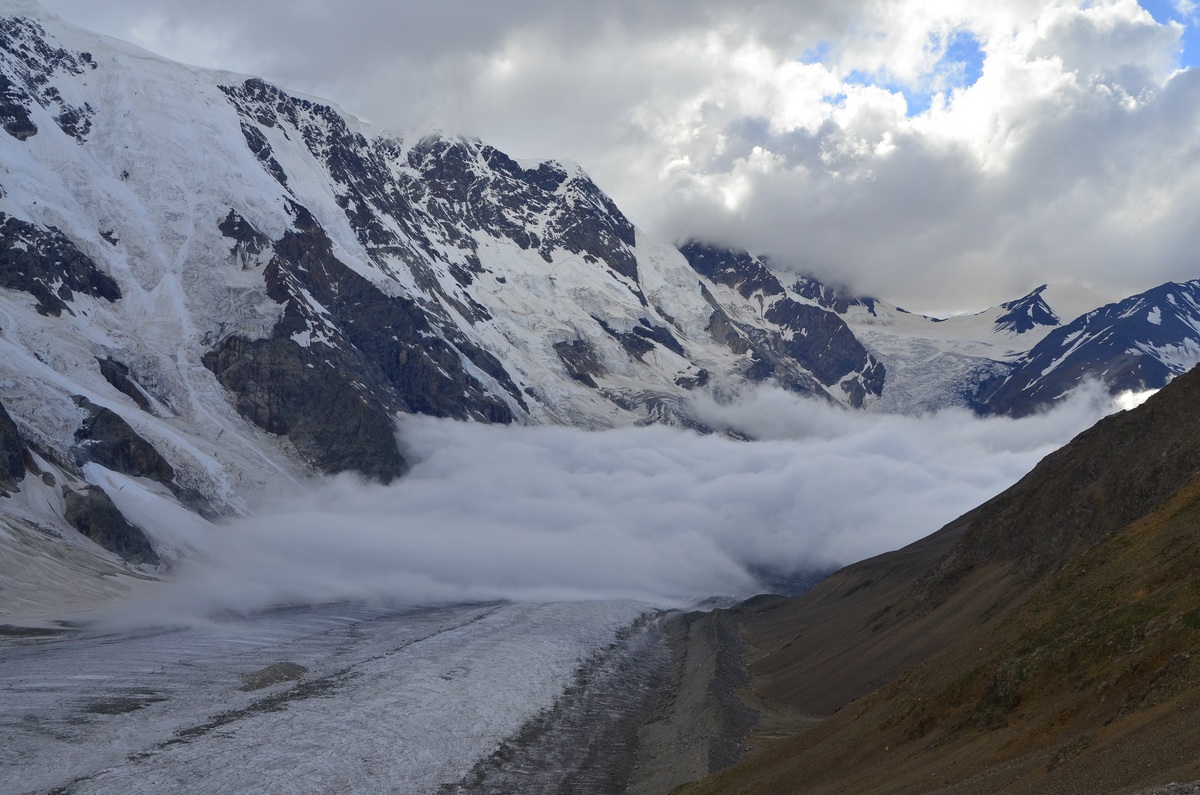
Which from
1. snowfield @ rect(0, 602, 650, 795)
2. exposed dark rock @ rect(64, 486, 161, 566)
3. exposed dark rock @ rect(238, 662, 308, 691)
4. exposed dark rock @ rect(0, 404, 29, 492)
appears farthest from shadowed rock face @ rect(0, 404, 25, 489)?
exposed dark rock @ rect(238, 662, 308, 691)

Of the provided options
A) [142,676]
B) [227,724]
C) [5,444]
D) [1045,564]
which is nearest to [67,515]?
[5,444]

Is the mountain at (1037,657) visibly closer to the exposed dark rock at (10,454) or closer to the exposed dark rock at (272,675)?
the exposed dark rock at (272,675)

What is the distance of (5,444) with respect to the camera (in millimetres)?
161875

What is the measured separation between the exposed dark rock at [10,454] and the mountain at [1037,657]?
116 metres

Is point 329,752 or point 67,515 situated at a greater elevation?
point 67,515

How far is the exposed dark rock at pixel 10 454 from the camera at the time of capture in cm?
16062

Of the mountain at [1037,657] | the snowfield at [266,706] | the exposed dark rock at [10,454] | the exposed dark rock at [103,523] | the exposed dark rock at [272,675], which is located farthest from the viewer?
the exposed dark rock at [103,523]

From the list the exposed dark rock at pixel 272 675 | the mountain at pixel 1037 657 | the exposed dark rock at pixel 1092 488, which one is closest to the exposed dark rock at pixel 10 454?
the exposed dark rock at pixel 272 675

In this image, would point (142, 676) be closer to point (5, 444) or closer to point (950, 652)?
point (950, 652)

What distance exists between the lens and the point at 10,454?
532 ft

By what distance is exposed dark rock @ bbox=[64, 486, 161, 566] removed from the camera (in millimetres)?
168250

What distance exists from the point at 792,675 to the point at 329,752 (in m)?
43.9

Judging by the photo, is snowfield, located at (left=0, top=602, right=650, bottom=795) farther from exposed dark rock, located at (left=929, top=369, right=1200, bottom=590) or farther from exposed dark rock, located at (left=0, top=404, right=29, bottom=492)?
exposed dark rock, located at (left=0, top=404, right=29, bottom=492)

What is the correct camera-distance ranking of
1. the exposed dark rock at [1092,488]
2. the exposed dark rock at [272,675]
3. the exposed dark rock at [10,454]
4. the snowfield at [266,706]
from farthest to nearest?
the exposed dark rock at [10,454]
the exposed dark rock at [272,675]
the exposed dark rock at [1092,488]
the snowfield at [266,706]
